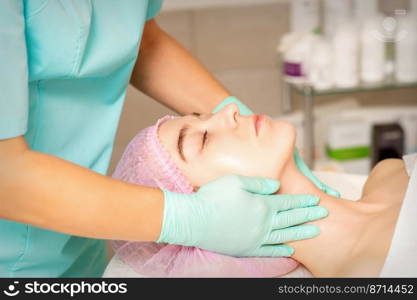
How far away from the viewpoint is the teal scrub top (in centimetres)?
112

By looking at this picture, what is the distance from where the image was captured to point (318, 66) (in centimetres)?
242

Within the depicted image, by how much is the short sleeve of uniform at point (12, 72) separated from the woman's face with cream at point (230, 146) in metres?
0.44

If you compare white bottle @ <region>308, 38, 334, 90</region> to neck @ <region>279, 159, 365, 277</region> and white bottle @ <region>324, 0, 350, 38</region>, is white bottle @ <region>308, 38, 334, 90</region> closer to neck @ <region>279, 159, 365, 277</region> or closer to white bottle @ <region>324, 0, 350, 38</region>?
white bottle @ <region>324, 0, 350, 38</region>

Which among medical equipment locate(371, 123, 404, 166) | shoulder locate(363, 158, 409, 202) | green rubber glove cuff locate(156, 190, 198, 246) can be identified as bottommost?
medical equipment locate(371, 123, 404, 166)

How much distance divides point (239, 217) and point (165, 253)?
219 millimetres

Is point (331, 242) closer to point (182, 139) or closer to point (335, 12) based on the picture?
point (182, 139)

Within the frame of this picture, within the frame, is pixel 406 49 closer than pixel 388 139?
Yes

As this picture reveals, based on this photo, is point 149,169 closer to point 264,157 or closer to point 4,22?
point 264,157

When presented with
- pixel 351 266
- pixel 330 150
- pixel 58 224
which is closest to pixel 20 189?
pixel 58 224

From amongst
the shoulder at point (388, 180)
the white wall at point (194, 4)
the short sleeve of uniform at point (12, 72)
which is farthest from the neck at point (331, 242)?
the white wall at point (194, 4)

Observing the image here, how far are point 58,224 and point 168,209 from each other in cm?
20

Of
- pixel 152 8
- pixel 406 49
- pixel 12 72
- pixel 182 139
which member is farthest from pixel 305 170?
pixel 406 49

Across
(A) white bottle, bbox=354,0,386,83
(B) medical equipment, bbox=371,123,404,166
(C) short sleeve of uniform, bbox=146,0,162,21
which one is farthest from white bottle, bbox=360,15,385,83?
(C) short sleeve of uniform, bbox=146,0,162,21

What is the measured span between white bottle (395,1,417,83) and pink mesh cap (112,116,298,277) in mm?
1308
